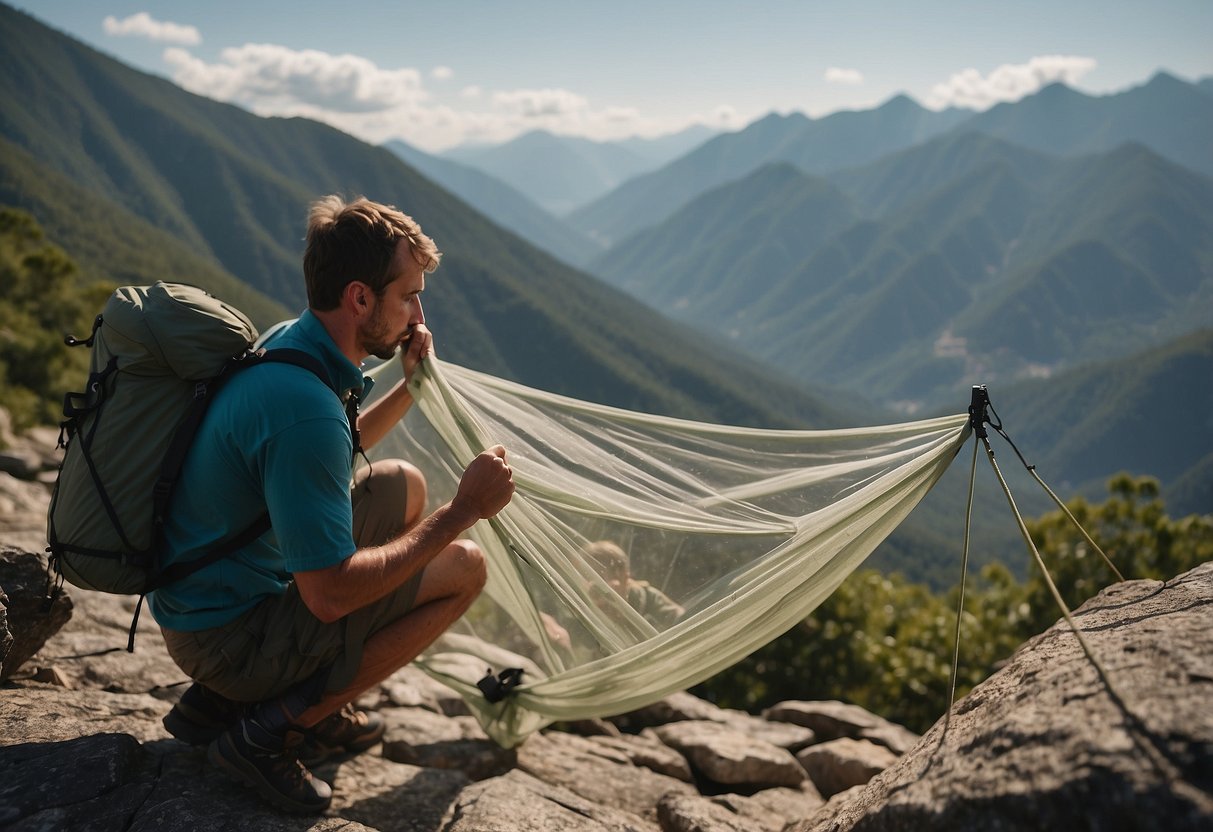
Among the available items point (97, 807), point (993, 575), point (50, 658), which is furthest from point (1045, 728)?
point (993, 575)

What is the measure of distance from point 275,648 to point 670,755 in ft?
8.77

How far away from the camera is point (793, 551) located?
376 cm

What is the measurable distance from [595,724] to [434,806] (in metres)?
1.87

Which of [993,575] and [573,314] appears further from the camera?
[573,314]

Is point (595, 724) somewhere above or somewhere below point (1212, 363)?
below

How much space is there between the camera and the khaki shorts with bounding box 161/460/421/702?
3.04 meters

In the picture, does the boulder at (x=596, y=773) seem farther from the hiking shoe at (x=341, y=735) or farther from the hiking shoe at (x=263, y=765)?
the hiking shoe at (x=263, y=765)

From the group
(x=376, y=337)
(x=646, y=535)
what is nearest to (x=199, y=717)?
(x=376, y=337)

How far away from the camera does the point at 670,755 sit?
4848mm

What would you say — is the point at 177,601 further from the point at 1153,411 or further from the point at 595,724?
the point at 1153,411

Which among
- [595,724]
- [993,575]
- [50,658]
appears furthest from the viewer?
[993,575]

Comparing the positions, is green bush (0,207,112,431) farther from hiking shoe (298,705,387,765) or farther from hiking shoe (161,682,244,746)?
hiking shoe (161,682,244,746)

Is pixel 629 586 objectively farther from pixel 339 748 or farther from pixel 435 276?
pixel 435 276

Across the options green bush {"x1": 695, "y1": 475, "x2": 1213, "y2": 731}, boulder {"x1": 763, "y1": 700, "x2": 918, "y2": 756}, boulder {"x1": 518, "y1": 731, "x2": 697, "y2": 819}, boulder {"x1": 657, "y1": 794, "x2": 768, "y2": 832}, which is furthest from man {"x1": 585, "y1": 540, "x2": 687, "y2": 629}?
green bush {"x1": 695, "y1": 475, "x2": 1213, "y2": 731}
